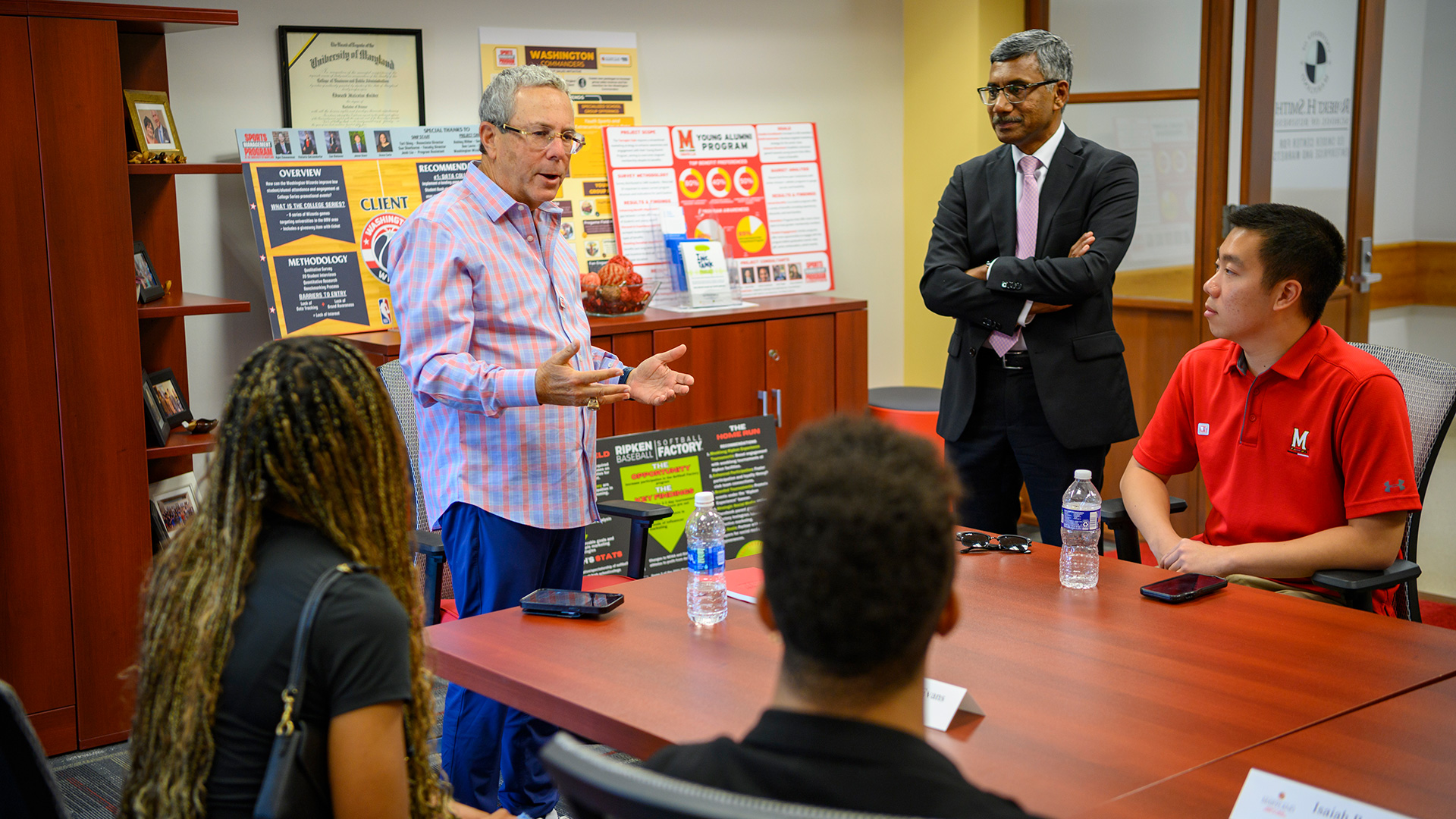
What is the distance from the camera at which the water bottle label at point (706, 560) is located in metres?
2.12

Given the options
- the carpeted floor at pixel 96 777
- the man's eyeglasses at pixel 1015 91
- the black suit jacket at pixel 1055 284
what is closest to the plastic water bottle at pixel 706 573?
the carpeted floor at pixel 96 777

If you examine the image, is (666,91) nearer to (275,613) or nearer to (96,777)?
(96,777)

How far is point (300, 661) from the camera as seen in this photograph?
1.22 metres

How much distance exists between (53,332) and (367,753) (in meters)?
2.39

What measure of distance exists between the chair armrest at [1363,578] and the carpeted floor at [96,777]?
1.57m

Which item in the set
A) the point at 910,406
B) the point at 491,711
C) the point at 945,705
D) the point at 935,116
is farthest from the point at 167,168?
the point at 935,116

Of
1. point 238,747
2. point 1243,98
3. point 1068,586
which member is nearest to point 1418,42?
point 1243,98

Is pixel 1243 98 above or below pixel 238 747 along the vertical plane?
above

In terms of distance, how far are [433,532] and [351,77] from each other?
2.07 meters

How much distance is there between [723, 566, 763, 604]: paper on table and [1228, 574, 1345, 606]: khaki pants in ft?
3.14

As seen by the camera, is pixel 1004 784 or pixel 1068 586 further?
pixel 1068 586

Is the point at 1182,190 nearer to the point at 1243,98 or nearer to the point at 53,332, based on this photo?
the point at 1243,98

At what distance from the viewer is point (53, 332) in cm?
312

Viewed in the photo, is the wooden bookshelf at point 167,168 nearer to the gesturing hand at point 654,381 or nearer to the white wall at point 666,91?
the white wall at point 666,91
